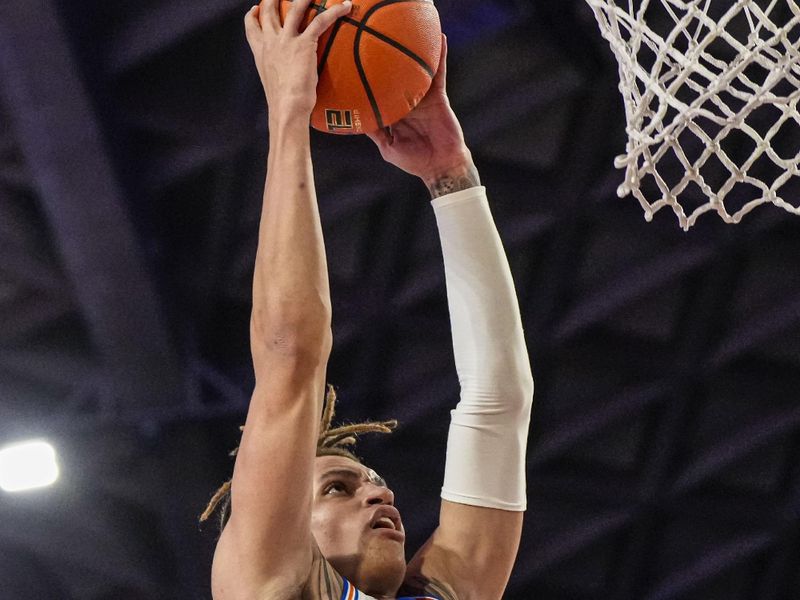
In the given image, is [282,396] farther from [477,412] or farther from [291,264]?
[477,412]

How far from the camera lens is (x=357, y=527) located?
2.14m

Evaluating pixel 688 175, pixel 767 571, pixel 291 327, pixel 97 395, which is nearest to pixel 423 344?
pixel 97 395

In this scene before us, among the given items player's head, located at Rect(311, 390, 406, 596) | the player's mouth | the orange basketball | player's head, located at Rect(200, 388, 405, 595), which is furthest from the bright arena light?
the orange basketball

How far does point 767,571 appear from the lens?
675cm

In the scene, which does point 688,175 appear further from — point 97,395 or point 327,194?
point 97,395

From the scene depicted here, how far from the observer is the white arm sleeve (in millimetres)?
2195

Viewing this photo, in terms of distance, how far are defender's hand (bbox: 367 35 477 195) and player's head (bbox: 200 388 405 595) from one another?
0.70 m

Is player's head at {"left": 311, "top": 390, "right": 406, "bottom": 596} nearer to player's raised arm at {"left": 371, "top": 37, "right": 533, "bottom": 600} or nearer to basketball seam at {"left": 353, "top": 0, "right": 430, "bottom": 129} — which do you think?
player's raised arm at {"left": 371, "top": 37, "right": 533, "bottom": 600}

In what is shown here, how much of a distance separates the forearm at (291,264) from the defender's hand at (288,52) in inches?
2.2

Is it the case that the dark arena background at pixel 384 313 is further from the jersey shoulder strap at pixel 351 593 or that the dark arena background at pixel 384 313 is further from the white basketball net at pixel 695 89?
the jersey shoulder strap at pixel 351 593

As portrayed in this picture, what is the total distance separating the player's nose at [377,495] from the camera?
220cm

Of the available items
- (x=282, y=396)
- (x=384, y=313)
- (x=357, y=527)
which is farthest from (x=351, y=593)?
(x=384, y=313)

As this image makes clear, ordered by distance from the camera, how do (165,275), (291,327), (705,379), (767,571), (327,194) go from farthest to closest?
1. (767,571)
2. (705,379)
3. (327,194)
4. (165,275)
5. (291,327)

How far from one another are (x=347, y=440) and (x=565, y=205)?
3.31 m
